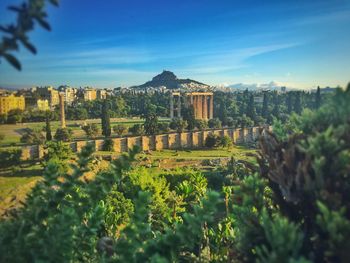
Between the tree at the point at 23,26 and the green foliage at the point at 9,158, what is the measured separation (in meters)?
41.0

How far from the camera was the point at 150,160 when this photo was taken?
51.0 meters

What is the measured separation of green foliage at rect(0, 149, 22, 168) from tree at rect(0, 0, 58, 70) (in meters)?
41.0

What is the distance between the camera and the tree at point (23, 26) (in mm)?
3752

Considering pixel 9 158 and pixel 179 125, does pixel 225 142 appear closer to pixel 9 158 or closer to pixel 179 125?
pixel 179 125

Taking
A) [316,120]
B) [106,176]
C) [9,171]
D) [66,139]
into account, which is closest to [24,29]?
[106,176]

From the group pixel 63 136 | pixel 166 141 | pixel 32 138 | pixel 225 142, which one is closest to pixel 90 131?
pixel 63 136

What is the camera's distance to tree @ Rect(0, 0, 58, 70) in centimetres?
375

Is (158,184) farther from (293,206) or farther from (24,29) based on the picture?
(24,29)

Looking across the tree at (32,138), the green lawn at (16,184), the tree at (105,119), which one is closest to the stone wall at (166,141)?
the tree at (105,119)

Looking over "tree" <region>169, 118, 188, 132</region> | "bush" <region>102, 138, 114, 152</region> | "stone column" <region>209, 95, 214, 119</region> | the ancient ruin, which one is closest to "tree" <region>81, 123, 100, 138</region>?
"bush" <region>102, 138, 114, 152</region>

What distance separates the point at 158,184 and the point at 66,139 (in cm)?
2898

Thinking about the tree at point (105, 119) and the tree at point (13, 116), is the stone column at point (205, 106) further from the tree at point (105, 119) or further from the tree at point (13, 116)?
the tree at point (13, 116)

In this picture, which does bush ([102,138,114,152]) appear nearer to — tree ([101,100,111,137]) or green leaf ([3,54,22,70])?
tree ([101,100,111,137])

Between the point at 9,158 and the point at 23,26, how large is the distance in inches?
1635
